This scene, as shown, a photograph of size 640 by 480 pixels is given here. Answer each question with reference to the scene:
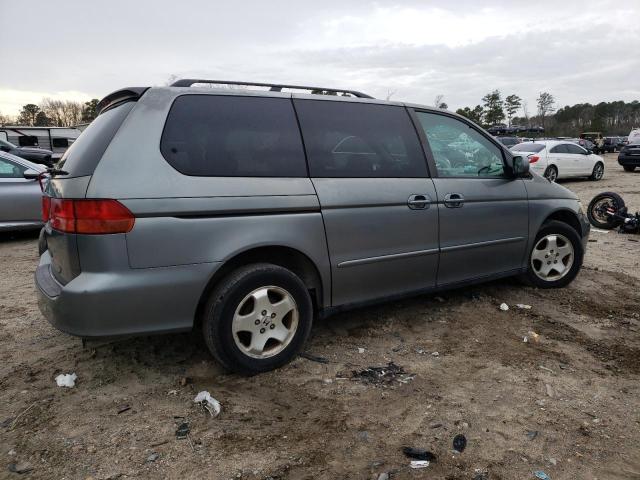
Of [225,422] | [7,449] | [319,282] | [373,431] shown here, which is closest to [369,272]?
[319,282]

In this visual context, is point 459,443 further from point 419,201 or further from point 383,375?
point 419,201

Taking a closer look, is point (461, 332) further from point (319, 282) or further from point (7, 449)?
point (7, 449)

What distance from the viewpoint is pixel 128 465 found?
7.35ft

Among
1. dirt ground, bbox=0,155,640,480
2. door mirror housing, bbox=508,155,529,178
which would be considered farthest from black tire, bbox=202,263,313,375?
door mirror housing, bbox=508,155,529,178

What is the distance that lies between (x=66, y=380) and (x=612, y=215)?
8336mm

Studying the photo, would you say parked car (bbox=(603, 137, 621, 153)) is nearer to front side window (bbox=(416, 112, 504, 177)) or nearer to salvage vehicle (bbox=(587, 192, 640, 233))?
salvage vehicle (bbox=(587, 192, 640, 233))

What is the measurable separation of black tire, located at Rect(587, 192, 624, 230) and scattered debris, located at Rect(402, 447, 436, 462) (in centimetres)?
736

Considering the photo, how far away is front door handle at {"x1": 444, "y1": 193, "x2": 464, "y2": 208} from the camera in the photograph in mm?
3797

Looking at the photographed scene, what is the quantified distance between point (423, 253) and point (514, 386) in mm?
1158

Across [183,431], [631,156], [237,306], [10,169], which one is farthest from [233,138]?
[631,156]

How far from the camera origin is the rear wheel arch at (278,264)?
9.59ft

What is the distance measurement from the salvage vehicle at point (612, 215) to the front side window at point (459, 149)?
4.88 m

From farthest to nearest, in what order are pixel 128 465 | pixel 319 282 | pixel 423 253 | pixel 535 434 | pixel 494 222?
pixel 494 222
pixel 423 253
pixel 319 282
pixel 535 434
pixel 128 465

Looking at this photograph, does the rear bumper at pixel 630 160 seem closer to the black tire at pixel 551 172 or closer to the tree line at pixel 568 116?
the black tire at pixel 551 172
